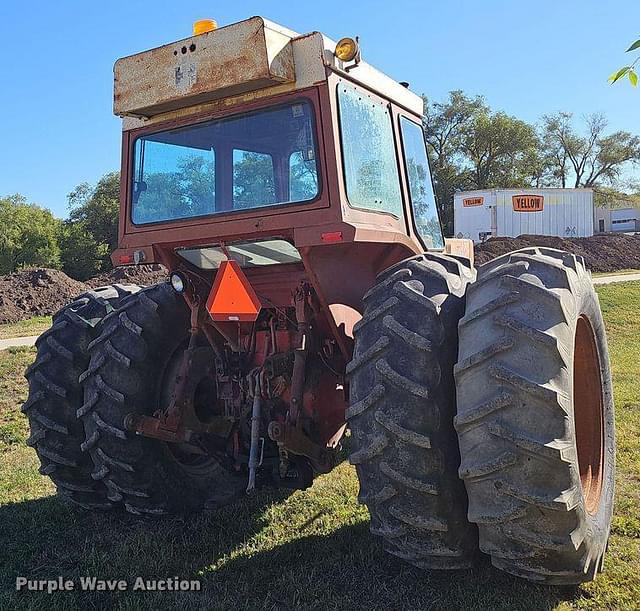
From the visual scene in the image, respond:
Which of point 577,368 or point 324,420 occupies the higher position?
point 577,368

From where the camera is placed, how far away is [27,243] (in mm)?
24875

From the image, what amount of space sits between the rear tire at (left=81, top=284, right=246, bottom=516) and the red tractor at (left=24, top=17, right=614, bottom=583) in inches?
0.6

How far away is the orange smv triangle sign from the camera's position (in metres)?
3.98

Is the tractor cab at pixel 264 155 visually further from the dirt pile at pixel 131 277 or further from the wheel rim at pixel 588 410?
the dirt pile at pixel 131 277

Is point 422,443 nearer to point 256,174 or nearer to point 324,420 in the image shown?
point 324,420

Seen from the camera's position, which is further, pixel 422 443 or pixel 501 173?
pixel 501 173

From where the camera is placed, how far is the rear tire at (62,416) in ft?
15.2

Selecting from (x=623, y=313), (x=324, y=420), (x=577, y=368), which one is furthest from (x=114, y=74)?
(x=623, y=313)

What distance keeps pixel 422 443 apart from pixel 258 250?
1.52 metres

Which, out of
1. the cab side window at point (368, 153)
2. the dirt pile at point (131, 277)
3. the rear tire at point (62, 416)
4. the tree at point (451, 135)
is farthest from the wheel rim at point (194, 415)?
the tree at point (451, 135)

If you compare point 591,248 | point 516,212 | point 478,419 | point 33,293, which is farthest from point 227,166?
point 516,212

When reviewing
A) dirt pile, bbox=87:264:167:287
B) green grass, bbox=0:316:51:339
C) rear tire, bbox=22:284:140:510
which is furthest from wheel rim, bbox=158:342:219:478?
dirt pile, bbox=87:264:167:287

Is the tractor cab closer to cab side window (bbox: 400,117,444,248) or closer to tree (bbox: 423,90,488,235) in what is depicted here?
cab side window (bbox: 400,117,444,248)

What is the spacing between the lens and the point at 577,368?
4180 mm
